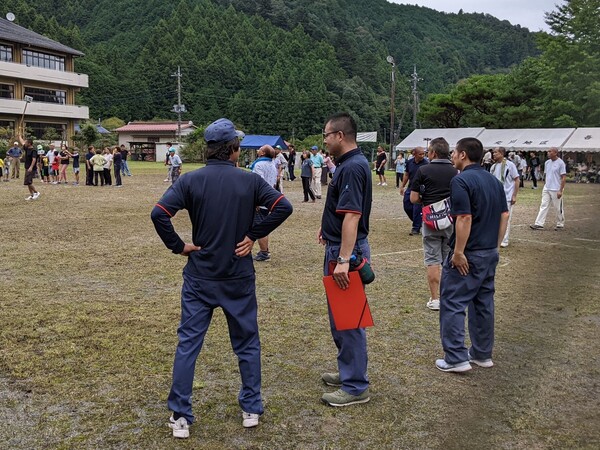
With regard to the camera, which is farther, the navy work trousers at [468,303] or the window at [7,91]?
the window at [7,91]

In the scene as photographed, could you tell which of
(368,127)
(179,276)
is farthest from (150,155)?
(179,276)

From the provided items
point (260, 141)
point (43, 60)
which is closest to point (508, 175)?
point (260, 141)

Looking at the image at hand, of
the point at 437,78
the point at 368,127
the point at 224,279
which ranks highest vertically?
the point at 437,78

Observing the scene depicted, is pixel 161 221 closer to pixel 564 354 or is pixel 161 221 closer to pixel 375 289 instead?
pixel 564 354

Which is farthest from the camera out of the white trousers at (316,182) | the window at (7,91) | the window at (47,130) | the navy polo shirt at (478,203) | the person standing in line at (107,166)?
the window at (47,130)

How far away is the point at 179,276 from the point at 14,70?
5448 centimetres

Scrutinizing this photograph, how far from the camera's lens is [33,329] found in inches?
218

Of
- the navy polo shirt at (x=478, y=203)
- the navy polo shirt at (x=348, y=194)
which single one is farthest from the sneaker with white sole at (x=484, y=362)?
the navy polo shirt at (x=348, y=194)

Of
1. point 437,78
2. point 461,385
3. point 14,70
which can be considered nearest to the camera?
point 461,385

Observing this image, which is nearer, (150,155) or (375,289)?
(375,289)

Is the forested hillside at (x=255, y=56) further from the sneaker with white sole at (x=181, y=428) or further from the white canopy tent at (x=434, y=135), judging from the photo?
the sneaker with white sole at (x=181, y=428)

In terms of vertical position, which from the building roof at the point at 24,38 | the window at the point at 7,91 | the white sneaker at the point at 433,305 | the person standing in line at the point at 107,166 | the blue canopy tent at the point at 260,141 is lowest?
the white sneaker at the point at 433,305

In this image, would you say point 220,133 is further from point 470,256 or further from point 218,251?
point 470,256

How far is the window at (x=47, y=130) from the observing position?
55.8 meters
